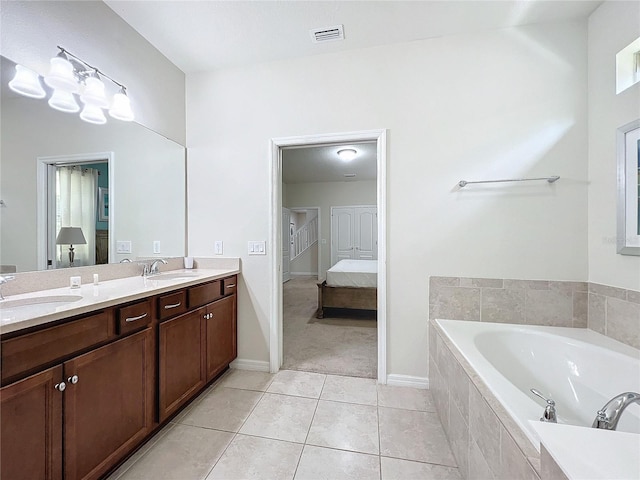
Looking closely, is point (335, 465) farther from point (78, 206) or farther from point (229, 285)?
point (78, 206)

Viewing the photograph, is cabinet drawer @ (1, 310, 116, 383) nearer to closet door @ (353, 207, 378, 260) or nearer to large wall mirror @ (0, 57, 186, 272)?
large wall mirror @ (0, 57, 186, 272)

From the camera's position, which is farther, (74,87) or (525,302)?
(525,302)

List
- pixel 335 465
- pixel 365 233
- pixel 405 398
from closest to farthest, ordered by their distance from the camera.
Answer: pixel 335 465
pixel 405 398
pixel 365 233

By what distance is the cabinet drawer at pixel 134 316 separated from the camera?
1327 mm

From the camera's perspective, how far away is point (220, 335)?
217 cm

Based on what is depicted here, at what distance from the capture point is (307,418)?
1.74 m

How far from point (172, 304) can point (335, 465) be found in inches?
50.3

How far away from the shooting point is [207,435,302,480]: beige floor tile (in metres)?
1.32

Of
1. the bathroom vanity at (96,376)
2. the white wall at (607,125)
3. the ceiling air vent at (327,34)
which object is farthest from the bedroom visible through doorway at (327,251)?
the white wall at (607,125)

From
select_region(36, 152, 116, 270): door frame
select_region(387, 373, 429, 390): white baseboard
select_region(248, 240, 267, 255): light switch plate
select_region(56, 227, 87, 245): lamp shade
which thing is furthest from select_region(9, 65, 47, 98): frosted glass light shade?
select_region(387, 373, 429, 390): white baseboard

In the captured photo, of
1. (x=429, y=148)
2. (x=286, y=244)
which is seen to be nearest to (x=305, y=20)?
(x=429, y=148)

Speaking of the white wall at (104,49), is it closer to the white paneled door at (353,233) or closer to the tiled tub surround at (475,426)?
the tiled tub surround at (475,426)

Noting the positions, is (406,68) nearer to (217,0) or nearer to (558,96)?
(558,96)

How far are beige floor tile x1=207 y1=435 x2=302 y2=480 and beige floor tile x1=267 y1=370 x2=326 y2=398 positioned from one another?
50 cm
